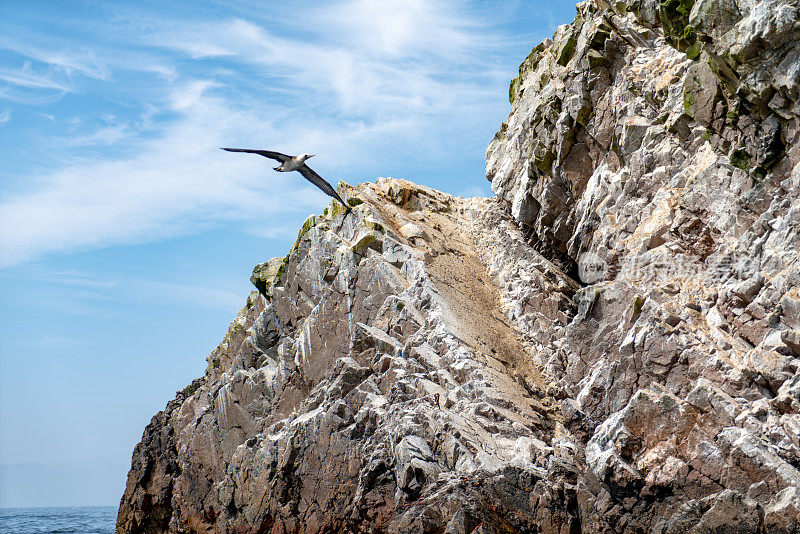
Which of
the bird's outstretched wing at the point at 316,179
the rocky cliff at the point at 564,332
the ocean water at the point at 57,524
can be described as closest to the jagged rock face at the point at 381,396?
the rocky cliff at the point at 564,332

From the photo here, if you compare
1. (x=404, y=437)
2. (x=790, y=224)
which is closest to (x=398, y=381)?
(x=404, y=437)

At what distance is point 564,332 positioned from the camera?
30281 millimetres

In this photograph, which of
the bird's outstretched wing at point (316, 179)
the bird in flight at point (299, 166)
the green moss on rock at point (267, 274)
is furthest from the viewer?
the green moss on rock at point (267, 274)

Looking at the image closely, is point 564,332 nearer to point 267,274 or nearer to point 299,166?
point 299,166

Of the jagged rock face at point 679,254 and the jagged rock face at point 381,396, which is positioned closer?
the jagged rock face at point 679,254

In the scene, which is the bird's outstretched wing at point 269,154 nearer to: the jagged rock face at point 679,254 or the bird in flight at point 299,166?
the bird in flight at point 299,166

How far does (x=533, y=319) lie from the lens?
1239 inches

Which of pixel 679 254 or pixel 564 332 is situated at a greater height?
pixel 679 254

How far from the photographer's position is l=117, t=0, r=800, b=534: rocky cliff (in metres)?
20.9

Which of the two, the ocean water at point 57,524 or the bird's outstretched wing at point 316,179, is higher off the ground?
the bird's outstretched wing at point 316,179

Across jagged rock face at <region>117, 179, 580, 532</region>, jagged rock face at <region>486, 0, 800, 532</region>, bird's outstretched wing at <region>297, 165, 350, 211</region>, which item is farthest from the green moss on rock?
jagged rock face at <region>486, 0, 800, 532</region>

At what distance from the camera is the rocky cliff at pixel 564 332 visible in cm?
2089

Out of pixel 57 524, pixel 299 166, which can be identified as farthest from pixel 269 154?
pixel 57 524

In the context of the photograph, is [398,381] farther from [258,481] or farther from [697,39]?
[697,39]
